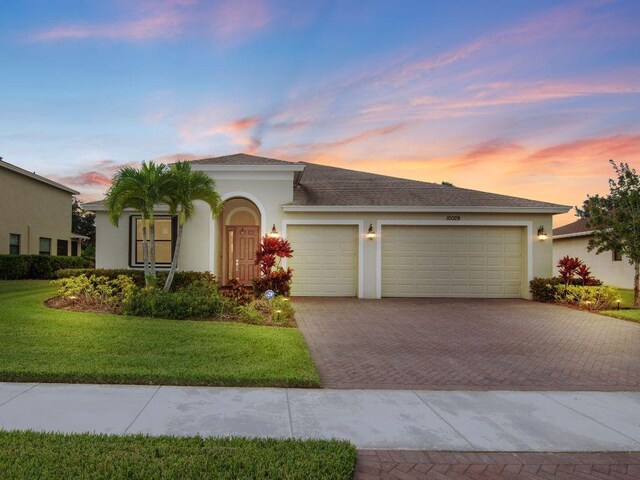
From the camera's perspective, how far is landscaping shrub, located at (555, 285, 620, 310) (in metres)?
11.8

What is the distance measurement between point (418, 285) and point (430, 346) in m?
7.35

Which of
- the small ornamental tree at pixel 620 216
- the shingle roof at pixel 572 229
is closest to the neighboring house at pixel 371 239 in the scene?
the small ornamental tree at pixel 620 216

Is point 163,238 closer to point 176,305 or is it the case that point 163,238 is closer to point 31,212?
point 176,305

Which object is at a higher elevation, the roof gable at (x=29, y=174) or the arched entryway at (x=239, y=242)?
the roof gable at (x=29, y=174)

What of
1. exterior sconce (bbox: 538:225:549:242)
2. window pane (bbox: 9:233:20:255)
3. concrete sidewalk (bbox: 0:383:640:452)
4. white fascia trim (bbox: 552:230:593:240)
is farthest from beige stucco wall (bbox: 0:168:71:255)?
white fascia trim (bbox: 552:230:593:240)

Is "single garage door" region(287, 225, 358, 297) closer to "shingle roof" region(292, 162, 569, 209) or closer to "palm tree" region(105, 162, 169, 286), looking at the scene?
"shingle roof" region(292, 162, 569, 209)

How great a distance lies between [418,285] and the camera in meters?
14.2

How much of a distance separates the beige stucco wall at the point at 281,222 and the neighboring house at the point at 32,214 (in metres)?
9.59

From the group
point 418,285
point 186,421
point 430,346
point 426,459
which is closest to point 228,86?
point 418,285

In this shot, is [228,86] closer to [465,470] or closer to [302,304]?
[302,304]

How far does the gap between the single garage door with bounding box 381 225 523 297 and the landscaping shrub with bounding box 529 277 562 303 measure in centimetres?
74

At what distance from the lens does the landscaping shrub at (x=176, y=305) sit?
28.7 feet

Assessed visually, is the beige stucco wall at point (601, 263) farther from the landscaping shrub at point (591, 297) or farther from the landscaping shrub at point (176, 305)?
the landscaping shrub at point (176, 305)

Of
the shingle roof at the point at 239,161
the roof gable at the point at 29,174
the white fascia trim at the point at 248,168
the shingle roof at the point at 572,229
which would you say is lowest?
the shingle roof at the point at 572,229
